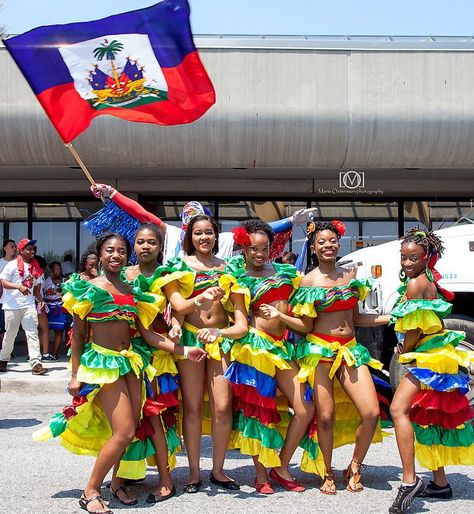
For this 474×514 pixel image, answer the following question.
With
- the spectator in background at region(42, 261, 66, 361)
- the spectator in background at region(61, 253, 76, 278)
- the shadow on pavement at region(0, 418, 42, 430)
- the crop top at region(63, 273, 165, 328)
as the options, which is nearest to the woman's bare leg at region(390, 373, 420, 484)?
the crop top at region(63, 273, 165, 328)

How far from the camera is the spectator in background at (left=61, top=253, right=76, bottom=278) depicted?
14361 millimetres

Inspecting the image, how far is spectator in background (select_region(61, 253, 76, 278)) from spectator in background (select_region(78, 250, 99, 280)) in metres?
6.26

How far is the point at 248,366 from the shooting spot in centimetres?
508

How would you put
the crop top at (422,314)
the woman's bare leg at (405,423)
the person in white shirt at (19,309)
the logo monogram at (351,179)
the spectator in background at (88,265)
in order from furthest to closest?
the logo monogram at (351,179) < the person in white shirt at (19,309) < the spectator in background at (88,265) < the crop top at (422,314) < the woman's bare leg at (405,423)

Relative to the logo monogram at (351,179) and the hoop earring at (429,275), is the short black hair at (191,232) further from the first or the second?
the logo monogram at (351,179)

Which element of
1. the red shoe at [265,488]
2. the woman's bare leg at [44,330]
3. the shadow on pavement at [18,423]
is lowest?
the shadow on pavement at [18,423]

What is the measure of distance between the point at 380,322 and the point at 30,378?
6.34 m

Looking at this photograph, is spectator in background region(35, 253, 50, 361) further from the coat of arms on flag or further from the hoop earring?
the hoop earring

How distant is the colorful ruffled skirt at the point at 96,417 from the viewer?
183 inches

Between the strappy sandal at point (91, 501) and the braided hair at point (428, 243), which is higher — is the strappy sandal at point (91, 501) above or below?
below

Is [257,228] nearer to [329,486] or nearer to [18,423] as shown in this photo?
[329,486]

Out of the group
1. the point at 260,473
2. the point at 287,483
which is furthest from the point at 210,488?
the point at 287,483

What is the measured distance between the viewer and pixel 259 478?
5.16m

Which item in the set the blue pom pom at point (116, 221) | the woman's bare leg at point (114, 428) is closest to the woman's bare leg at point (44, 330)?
the blue pom pom at point (116, 221)
